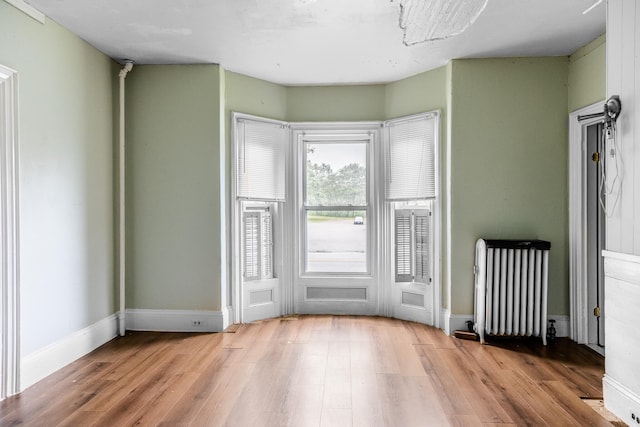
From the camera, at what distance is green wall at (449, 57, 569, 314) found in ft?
14.0

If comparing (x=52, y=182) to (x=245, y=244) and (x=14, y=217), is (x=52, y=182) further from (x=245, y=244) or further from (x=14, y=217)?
(x=245, y=244)

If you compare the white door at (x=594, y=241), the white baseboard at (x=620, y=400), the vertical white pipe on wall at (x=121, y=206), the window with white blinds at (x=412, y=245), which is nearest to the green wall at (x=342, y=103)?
the window with white blinds at (x=412, y=245)

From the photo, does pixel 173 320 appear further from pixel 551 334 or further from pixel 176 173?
pixel 551 334

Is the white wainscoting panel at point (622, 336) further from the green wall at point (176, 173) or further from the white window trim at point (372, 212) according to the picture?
the green wall at point (176, 173)

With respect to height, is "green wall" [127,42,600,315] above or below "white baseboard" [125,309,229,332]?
above

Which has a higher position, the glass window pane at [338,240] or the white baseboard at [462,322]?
the glass window pane at [338,240]

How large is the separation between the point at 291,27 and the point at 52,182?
2301 mm

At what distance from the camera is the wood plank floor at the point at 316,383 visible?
2.66 meters

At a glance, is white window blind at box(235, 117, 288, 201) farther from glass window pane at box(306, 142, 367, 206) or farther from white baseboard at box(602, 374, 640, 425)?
white baseboard at box(602, 374, 640, 425)

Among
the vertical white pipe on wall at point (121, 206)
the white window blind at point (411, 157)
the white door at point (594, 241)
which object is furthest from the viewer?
the white window blind at point (411, 157)

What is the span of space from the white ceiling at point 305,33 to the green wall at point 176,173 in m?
0.26

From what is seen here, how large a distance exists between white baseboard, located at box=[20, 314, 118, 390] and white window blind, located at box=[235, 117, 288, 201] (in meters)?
1.87

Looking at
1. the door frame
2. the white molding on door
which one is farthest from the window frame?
the white molding on door

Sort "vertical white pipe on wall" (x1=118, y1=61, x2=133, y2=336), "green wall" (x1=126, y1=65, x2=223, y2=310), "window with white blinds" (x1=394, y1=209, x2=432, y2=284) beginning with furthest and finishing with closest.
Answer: "window with white blinds" (x1=394, y1=209, x2=432, y2=284)
"green wall" (x1=126, y1=65, x2=223, y2=310)
"vertical white pipe on wall" (x1=118, y1=61, x2=133, y2=336)
